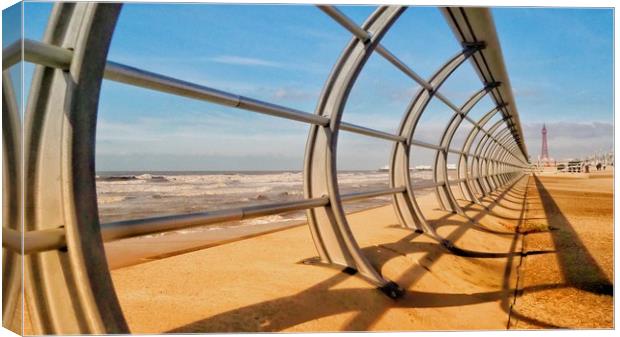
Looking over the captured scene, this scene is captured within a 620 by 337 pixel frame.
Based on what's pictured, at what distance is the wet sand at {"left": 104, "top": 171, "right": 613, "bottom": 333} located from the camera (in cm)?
176

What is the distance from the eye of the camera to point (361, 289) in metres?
2.19

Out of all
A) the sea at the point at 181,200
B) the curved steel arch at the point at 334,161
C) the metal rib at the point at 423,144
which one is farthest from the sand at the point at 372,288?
the sea at the point at 181,200

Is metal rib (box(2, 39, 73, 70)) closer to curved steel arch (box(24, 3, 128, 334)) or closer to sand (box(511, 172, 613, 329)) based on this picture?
curved steel arch (box(24, 3, 128, 334))

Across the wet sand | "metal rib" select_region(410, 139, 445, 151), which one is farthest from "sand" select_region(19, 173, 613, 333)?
"metal rib" select_region(410, 139, 445, 151)

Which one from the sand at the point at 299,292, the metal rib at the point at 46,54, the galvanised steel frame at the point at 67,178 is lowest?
the sand at the point at 299,292

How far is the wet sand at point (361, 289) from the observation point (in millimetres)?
1761

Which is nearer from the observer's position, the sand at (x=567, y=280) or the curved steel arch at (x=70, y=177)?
the curved steel arch at (x=70, y=177)

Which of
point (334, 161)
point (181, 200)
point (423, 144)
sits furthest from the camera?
point (181, 200)

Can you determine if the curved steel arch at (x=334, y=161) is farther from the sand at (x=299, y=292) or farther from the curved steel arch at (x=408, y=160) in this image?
the curved steel arch at (x=408, y=160)

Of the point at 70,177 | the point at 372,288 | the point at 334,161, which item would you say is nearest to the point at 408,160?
the point at 334,161

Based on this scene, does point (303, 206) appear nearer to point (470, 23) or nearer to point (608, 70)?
point (470, 23)

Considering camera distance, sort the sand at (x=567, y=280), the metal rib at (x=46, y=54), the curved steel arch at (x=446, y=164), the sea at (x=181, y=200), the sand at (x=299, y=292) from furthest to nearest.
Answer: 1. the sea at (x=181, y=200)
2. the curved steel arch at (x=446, y=164)
3. the sand at (x=567, y=280)
4. the sand at (x=299, y=292)
5. the metal rib at (x=46, y=54)

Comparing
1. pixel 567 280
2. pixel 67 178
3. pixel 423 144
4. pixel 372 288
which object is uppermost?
pixel 423 144

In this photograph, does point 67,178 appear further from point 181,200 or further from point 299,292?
point 181,200
